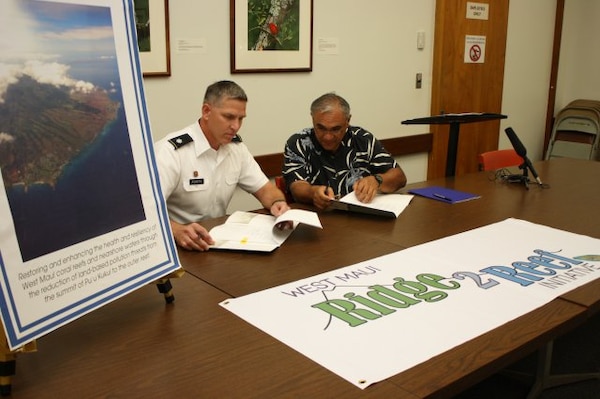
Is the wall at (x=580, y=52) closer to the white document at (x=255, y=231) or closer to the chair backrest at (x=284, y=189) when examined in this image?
the chair backrest at (x=284, y=189)

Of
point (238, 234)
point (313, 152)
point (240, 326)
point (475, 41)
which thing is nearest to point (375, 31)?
point (475, 41)

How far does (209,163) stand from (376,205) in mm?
675

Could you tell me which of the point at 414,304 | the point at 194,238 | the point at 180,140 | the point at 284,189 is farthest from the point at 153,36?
the point at 414,304

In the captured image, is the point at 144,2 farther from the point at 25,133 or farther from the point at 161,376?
the point at 161,376

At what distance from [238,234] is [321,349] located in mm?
736

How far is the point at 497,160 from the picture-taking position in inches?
124

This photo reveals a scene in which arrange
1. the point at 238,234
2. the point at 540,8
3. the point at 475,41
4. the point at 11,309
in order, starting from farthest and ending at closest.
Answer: the point at 540,8 → the point at 475,41 → the point at 238,234 → the point at 11,309

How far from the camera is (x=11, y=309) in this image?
905mm

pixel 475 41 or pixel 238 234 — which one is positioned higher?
pixel 475 41

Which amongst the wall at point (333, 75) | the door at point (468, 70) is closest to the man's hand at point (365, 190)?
the wall at point (333, 75)

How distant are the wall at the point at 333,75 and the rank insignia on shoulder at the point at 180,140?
34.1 inches

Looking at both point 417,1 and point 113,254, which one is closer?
point 113,254

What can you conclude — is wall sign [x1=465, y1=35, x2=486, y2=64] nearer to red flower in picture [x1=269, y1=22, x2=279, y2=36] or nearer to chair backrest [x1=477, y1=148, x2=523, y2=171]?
chair backrest [x1=477, y1=148, x2=523, y2=171]

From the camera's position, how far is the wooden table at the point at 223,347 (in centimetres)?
96
